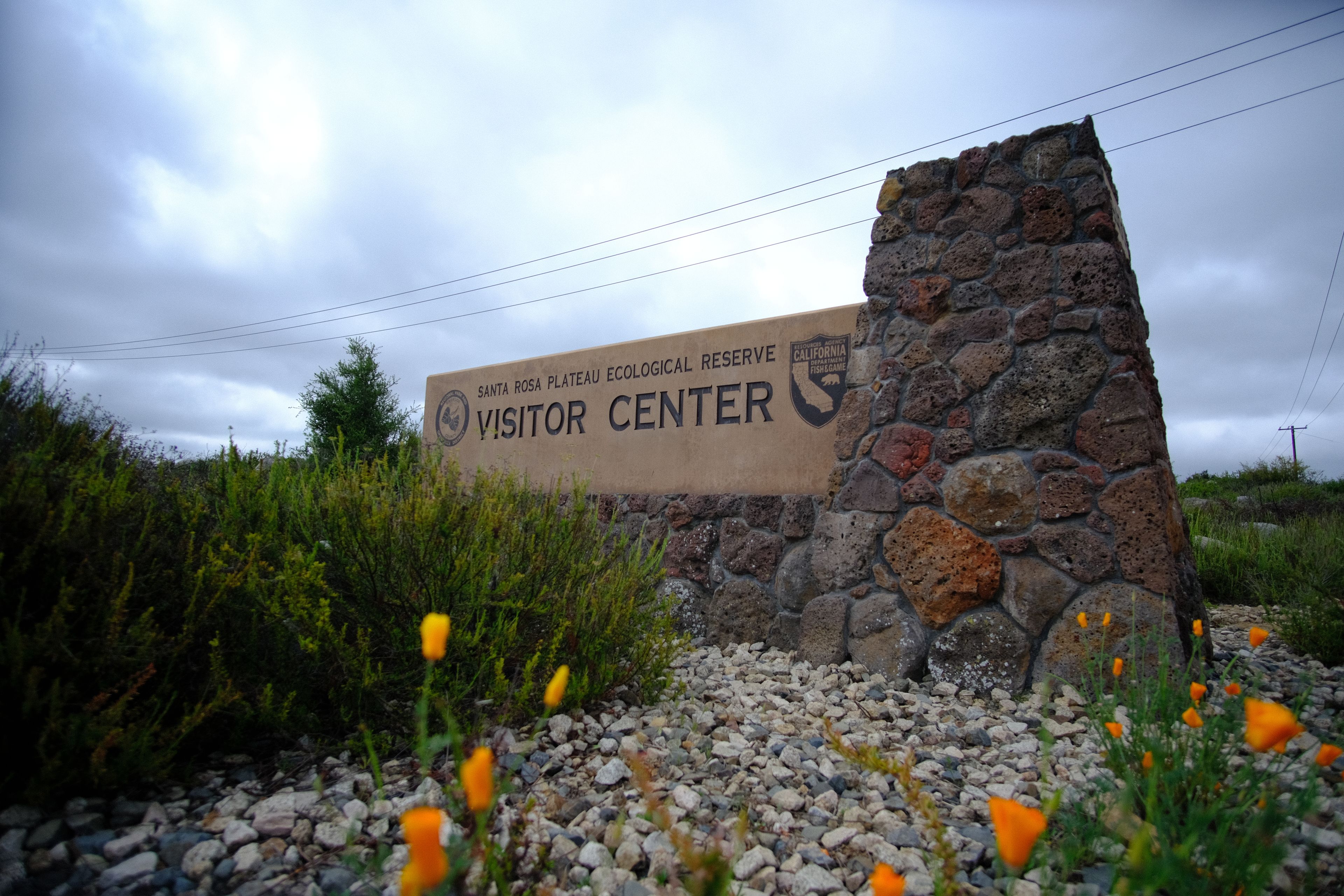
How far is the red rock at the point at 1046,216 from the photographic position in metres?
3.35

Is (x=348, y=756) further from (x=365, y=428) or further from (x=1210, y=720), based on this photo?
(x=365, y=428)

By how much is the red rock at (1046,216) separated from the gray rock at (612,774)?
2981 mm

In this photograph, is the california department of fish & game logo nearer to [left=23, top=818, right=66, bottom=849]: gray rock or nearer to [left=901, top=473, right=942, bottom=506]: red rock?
[left=901, top=473, right=942, bottom=506]: red rock

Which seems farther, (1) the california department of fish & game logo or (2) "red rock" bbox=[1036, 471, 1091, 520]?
(1) the california department of fish & game logo

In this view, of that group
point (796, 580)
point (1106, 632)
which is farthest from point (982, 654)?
point (796, 580)

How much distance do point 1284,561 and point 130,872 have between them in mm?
6389

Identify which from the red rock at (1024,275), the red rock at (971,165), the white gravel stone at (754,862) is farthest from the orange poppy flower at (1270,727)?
the red rock at (971,165)

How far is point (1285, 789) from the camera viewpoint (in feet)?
5.94

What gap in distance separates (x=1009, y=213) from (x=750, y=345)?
1730 mm

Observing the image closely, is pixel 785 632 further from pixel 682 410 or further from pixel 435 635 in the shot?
pixel 435 635

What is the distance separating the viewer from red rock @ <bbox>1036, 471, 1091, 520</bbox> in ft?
10.3

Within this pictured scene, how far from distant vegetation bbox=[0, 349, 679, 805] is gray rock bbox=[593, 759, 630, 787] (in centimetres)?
33

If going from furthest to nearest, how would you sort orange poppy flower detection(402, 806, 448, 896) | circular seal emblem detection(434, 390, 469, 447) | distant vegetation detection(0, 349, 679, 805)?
circular seal emblem detection(434, 390, 469, 447) < distant vegetation detection(0, 349, 679, 805) < orange poppy flower detection(402, 806, 448, 896)

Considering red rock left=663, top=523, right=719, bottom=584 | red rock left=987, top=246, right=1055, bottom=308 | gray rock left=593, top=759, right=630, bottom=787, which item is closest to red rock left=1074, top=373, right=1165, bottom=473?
red rock left=987, top=246, right=1055, bottom=308
